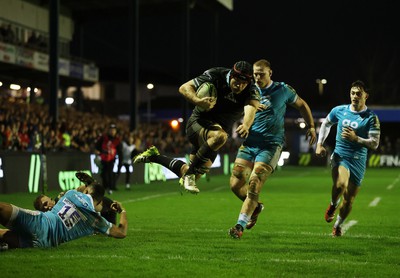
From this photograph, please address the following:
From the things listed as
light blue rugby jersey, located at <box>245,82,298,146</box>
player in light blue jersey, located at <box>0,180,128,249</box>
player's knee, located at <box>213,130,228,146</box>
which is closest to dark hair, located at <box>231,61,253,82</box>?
player's knee, located at <box>213,130,228,146</box>

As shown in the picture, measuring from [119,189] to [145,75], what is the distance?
78.2m

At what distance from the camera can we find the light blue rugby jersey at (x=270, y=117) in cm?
1184

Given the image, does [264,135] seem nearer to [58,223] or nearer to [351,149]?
[351,149]

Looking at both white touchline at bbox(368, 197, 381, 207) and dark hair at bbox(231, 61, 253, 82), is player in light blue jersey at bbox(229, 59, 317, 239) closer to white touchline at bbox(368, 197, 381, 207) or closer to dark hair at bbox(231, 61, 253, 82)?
dark hair at bbox(231, 61, 253, 82)

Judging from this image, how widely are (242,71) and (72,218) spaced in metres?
2.92

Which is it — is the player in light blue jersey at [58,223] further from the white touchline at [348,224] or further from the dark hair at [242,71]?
the white touchline at [348,224]

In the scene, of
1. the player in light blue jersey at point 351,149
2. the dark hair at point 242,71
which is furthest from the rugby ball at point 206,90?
the player in light blue jersey at point 351,149

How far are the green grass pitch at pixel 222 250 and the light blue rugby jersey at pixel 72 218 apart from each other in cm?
21

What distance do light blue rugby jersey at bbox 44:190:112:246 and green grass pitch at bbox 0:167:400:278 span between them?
0.69 ft

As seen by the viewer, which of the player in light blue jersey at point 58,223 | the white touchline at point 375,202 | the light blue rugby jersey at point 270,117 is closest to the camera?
the player in light blue jersey at point 58,223

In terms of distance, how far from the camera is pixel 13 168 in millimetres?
21031

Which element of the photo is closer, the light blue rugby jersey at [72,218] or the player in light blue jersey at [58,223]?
the player in light blue jersey at [58,223]

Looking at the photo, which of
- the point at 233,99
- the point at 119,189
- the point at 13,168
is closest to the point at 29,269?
the point at 233,99

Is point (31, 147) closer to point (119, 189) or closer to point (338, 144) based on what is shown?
point (119, 189)
